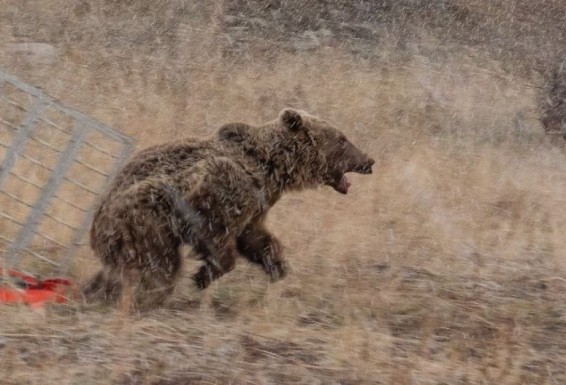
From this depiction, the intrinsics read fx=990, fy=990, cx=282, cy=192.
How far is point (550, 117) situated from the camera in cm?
1520

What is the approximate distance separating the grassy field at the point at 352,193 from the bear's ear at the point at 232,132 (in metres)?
0.99

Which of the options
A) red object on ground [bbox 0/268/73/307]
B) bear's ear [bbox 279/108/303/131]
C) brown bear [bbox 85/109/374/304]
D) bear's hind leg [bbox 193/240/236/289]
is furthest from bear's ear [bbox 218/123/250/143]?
red object on ground [bbox 0/268/73/307]

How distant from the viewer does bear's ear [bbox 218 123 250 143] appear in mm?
6250

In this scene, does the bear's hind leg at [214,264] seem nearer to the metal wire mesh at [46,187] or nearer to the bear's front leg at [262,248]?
the bear's front leg at [262,248]

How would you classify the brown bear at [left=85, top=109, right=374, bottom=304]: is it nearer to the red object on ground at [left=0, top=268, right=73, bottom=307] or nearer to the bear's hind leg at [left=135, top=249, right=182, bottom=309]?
the bear's hind leg at [left=135, top=249, right=182, bottom=309]

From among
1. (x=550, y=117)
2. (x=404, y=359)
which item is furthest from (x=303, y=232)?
(x=550, y=117)

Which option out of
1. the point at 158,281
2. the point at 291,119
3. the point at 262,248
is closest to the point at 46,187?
the point at 158,281

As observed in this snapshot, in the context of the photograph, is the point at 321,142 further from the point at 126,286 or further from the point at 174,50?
the point at 174,50

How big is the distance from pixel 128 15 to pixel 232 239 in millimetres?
12346

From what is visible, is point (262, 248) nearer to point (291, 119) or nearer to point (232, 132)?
point (232, 132)

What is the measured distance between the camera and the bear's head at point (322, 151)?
6523 mm

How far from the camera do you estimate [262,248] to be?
6.29m

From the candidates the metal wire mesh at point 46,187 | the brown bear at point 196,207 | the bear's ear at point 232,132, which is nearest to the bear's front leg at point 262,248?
the brown bear at point 196,207

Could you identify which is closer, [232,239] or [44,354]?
[44,354]
